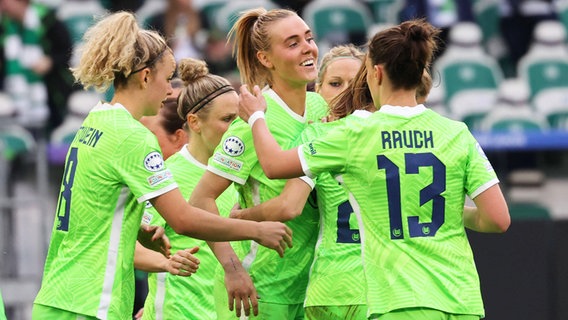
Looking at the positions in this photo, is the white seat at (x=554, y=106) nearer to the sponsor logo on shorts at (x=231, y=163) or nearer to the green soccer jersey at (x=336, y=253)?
the green soccer jersey at (x=336, y=253)

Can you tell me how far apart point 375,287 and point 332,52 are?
6.59ft

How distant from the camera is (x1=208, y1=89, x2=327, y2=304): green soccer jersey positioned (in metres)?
4.84

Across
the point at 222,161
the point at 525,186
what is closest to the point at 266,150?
the point at 222,161

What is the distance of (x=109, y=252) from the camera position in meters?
4.35

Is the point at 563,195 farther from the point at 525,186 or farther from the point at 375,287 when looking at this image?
the point at 375,287

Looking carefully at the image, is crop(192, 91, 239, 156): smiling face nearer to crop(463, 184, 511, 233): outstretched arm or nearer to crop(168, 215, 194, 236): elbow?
crop(168, 215, 194, 236): elbow

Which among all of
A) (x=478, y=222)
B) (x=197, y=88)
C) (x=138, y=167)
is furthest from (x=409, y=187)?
(x=197, y=88)

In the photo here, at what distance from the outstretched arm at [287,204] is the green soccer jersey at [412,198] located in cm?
41

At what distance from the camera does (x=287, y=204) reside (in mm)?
4645

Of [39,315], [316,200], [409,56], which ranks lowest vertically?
[39,315]

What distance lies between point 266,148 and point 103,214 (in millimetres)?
671

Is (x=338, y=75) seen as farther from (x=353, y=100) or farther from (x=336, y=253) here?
(x=336, y=253)

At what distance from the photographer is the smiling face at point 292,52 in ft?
16.4

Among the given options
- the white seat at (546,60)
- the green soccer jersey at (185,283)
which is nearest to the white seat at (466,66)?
the white seat at (546,60)
